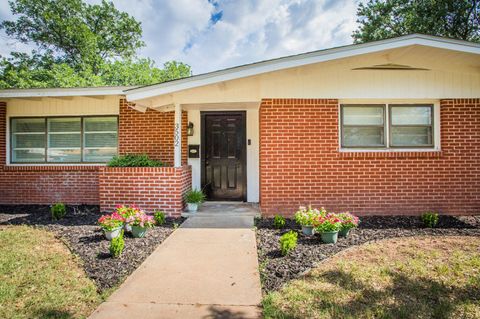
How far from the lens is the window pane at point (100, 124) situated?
7.60m

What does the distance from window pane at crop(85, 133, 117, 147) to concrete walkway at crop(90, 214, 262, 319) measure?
4.03 meters

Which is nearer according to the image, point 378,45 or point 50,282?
point 50,282

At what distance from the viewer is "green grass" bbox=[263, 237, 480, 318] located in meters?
2.59

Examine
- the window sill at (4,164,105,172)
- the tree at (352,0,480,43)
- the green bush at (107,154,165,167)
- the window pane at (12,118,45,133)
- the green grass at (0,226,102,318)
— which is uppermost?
the tree at (352,0,480,43)

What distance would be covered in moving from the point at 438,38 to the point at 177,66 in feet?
96.1

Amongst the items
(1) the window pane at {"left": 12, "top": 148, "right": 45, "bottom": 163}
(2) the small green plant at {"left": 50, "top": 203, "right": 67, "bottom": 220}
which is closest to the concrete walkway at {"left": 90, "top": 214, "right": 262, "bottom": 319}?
(2) the small green plant at {"left": 50, "top": 203, "right": 67, "bottom": 220}

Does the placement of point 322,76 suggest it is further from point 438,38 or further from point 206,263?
point 206,263

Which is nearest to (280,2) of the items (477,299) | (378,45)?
(378,45)

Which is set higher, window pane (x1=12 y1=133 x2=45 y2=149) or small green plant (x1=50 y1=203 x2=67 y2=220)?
window pane (x1=12 y1=133 x2=45 y2=149)

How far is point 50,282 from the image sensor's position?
10.5 ft

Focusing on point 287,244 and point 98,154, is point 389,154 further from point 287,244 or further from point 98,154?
point 98,154

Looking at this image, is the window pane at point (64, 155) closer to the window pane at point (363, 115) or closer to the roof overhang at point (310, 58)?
the roof overhang at point (310, 58)

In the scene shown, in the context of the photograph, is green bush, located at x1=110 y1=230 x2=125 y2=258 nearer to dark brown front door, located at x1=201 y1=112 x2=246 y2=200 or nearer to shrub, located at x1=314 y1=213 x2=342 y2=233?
shrub, located at x1=314 y1=213 x2=342 y2=233

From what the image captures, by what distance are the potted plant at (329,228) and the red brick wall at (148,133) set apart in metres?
4.02
